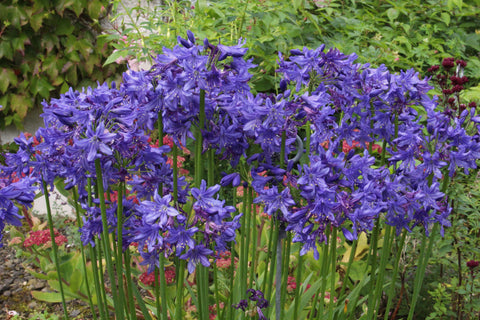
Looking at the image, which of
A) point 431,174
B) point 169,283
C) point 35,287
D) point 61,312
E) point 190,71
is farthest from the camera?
point 35,287

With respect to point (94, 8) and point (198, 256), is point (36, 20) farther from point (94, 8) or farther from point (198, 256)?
point (198, 256)

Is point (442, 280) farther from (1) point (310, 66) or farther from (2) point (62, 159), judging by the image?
(2) point (62, 159)

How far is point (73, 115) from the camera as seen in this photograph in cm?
157

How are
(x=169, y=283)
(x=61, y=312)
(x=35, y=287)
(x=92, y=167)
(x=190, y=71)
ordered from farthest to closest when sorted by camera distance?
(x=35, y=287) < (x=61, y=312) < (x=169, y=283) < (x=92, y=167) < (x=190, y=71)

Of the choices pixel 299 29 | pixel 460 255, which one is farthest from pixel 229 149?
pixel 299 29

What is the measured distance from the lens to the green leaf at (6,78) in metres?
5.47

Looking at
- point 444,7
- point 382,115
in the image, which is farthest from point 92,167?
point 444,7

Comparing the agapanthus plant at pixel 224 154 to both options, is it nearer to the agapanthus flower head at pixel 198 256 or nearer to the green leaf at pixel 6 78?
the agapanthus flower head at pixel 198 256

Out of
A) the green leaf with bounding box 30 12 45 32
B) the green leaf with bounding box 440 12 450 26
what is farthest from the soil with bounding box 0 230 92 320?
the green leaf with bounding box 440 12 450 26

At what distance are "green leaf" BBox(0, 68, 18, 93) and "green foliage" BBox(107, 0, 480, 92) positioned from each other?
1.59 meters

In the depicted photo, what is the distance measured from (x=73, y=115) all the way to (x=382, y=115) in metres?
1.28

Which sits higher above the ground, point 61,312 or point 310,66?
point 310,66

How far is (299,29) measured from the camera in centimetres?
461

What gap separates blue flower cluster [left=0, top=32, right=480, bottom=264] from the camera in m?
1.55
